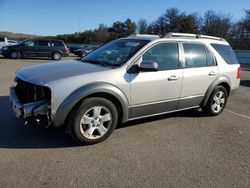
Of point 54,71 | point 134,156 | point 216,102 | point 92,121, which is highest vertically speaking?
point 54,71

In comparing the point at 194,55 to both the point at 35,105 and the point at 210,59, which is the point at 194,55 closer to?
the point at 210,59

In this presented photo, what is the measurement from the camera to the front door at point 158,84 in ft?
16.8

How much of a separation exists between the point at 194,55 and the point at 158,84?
123cm

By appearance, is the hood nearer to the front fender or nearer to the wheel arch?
the front fender

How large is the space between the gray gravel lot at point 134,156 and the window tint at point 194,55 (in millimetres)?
1197

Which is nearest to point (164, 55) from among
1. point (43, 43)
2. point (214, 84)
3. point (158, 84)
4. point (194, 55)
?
point (158, 84)

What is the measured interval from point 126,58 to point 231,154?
226 cm

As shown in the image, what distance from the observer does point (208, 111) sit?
6633 mm

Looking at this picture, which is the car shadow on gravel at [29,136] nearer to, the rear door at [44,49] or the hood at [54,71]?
the hood at [54,71]

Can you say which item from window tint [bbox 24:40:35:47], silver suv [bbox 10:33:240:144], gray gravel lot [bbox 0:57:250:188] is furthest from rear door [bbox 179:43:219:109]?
window tint [bbox 24:40:35:47]

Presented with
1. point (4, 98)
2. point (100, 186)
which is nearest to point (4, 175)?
point (100, 186)

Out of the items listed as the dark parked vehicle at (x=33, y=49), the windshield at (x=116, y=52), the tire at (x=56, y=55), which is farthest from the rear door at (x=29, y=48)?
the windshield at (x=116, y=52)

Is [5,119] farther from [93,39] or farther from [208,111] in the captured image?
[93,39]

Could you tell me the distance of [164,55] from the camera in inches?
219
